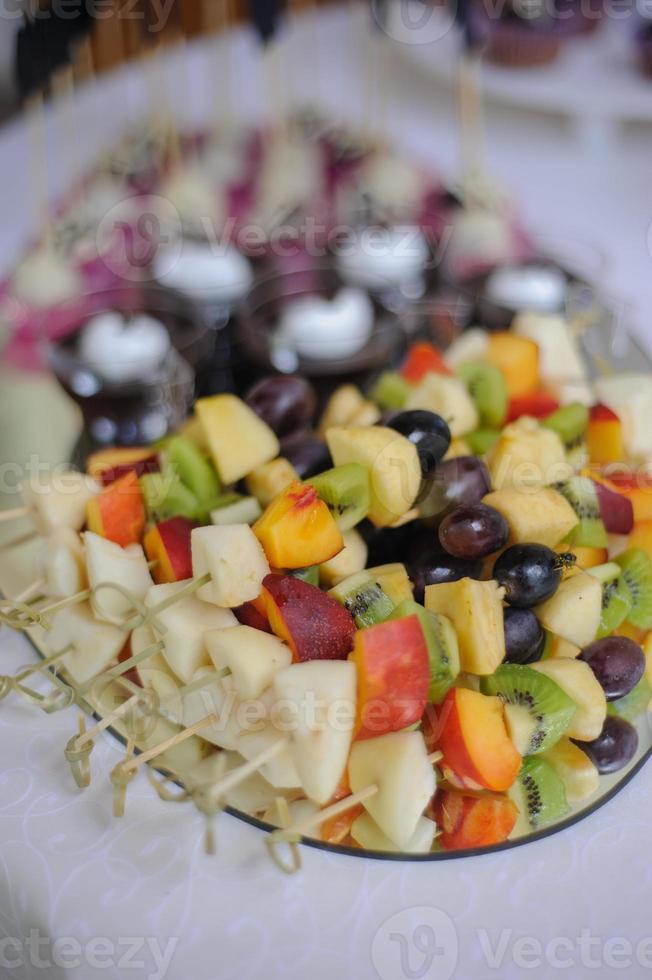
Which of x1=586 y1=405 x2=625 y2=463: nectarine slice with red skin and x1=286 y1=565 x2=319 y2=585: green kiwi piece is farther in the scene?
x1=586 y1=405 x2=625 y2=463: nectarine slice with red skin

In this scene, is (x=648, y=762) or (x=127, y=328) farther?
(x=127, y=328)

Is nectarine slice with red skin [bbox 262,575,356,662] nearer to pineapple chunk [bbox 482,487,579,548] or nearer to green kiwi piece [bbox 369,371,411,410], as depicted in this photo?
pineapple chunk [bbox 482,487,579,548]

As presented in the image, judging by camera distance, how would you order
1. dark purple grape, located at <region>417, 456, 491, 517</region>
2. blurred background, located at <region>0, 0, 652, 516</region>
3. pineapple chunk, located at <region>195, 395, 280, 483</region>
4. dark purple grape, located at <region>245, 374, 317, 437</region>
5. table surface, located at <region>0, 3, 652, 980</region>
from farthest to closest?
blurred background, located at <region>0, 0, 652, 516</region> < dark purple grape, located at <region>245, 374, 317, 437</region> < pineapple chunk, located at <region>195, 395, 280, 483</region> < dark purple grape, located at <region>417, 456, 491, 517</region> < table surface, located at <region>0, 3, 652, 980</region>

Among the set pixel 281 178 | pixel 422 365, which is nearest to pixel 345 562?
pixel 422 365

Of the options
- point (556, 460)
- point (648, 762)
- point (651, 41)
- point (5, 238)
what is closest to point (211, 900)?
point (648, 762)

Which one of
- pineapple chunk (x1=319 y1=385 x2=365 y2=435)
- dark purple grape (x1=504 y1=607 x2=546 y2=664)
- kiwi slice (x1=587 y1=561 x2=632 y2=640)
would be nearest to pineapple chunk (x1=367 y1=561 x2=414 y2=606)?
dark purple grape (x1=504 y1=607 x2=546 y2=664)

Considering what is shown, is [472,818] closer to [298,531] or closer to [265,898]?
[265,898]

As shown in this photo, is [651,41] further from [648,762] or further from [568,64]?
[648,762]

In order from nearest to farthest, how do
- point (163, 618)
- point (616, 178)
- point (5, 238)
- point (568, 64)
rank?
1. point (163, 618)
2. point (5, 238)
3. point (616, 178)
4. point (568, 64)
